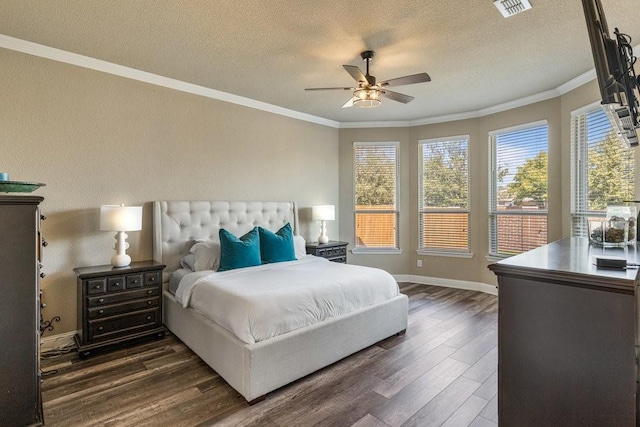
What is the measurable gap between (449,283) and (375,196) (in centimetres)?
196

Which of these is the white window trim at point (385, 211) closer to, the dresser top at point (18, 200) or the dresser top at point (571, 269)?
the dresser top at point (571, 269)

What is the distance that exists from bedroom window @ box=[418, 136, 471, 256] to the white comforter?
2.60 meters

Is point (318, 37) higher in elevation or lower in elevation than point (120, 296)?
higher

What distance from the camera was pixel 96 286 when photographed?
2982 millimetres

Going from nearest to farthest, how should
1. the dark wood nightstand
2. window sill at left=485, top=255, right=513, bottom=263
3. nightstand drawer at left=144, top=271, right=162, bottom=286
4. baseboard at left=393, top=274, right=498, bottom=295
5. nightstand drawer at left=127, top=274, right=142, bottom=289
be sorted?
nightstand drawer at left=127, top=274, right=142, bottom=289, nightstand drawer at left=144, top=271, right=162, bottom=286, the dark wood nightstand, window sill at left=485, top=255, right=513, bottom=263, baseboard at left=393, top=274, right=498, bottom=295

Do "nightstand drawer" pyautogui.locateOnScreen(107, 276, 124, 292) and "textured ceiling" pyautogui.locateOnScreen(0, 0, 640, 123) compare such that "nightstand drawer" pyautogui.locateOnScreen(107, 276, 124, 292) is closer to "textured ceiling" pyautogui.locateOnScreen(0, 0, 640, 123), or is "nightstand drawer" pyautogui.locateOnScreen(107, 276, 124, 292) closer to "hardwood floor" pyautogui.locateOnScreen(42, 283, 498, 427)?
"hardwood floor" pyautogui.locateOnScreen(42, 283, 498, 427)

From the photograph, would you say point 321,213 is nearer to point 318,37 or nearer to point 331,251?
point 331,251

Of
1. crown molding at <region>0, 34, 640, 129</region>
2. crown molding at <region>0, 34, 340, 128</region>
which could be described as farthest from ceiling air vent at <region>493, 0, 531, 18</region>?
crown molding at <region>0, 34, 340, 128</region>

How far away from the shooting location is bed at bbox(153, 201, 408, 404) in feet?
7.66

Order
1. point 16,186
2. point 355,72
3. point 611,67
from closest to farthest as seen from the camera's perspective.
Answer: point 611,67, point 16,186, point 355,72

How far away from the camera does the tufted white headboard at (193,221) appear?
372cm

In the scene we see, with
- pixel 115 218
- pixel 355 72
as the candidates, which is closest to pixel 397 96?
pixel 355 72

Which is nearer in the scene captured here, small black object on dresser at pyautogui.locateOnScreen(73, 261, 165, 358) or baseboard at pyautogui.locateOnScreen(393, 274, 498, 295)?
small black object on dresser at pyautogui.locateOnScreen(73, 261, 165, 358)

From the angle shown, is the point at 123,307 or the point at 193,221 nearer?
the point at 123,307
